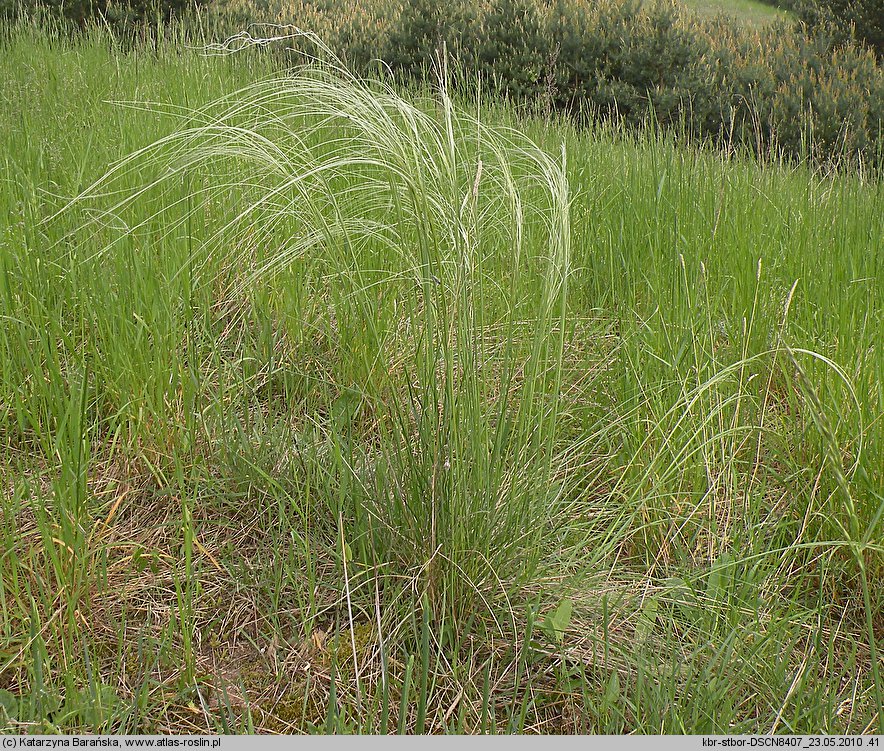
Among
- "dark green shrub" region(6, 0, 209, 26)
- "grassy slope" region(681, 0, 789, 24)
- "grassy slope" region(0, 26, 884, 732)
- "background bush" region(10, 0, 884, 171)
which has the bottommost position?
"grassy slope" region(0, 26, 884, 732)

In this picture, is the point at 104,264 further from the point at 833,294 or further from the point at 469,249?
the point at 833,294

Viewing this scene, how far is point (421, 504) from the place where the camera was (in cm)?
154

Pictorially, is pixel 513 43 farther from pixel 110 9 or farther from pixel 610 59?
pixel 110 9

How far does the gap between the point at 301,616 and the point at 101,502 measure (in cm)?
59

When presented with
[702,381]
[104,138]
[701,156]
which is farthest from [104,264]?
[701,156]

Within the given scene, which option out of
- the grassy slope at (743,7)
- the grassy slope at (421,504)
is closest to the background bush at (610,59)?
the grassy slope at (421,504)

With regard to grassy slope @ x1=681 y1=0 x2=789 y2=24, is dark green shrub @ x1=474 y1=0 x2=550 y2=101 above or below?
below

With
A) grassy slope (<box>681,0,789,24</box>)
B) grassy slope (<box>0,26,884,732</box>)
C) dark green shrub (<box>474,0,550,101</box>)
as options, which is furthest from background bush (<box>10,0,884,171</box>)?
grassy slope (<box>681,0,789,24</box>)

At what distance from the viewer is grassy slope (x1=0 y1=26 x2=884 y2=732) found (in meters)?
1.42

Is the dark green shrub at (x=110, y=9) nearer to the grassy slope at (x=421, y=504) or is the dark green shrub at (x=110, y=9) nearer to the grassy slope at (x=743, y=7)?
the grassy slope at (x=421, y=504)

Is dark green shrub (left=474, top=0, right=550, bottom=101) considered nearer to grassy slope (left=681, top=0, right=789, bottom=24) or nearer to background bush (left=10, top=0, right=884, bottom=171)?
background bush (left=10, top=0, right=884, bottom=171)

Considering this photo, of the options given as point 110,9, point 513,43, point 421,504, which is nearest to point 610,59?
point 513,43

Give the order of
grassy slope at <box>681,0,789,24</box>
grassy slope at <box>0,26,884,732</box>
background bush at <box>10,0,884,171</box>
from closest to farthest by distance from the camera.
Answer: grassy slope at <box>0,26,884,732</box>, background bush at <box>10,0,884,171</box>, grassy slope at <box>681,0,789,24</box>

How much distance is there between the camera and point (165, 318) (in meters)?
2.07
